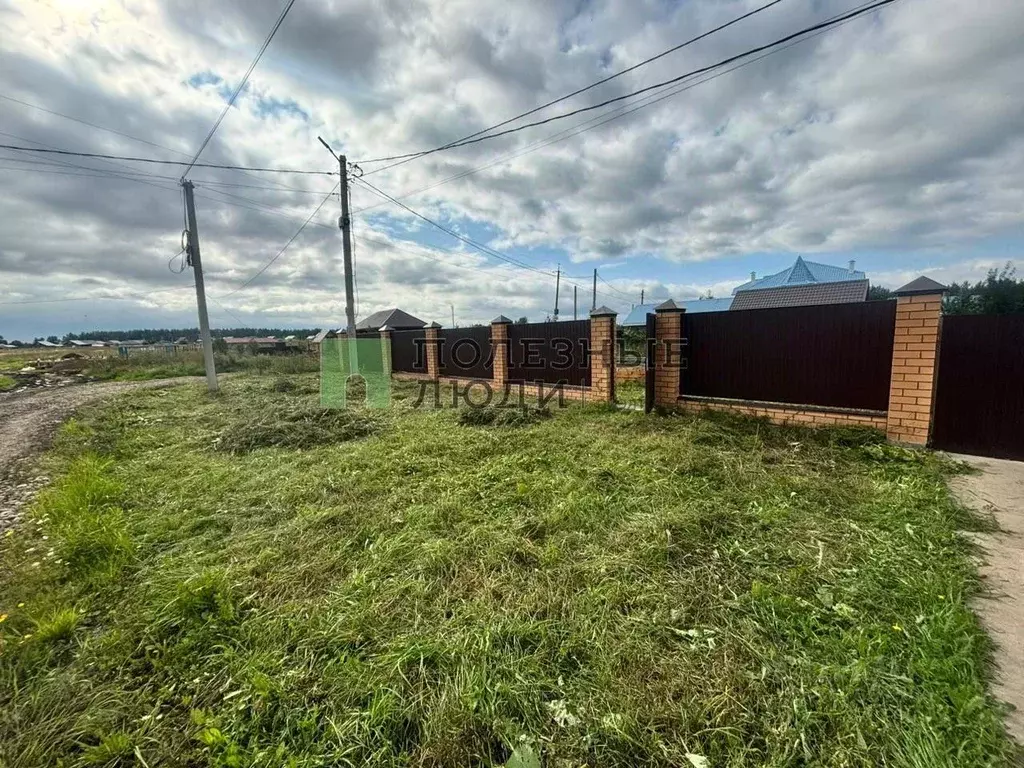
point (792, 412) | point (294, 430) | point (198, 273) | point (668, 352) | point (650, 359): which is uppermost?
point (198, 273)

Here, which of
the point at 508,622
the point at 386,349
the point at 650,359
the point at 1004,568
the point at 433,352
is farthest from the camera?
the point at 386,349

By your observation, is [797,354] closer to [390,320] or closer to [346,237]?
[346,237]

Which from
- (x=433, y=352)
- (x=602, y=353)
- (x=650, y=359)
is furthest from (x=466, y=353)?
(x=650, y=359)

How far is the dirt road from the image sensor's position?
1509 mm

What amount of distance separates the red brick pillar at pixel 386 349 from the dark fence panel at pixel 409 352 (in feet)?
0.44

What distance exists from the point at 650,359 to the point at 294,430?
17.2 feet

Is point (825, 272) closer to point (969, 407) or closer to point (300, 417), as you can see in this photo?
point (969, 407)

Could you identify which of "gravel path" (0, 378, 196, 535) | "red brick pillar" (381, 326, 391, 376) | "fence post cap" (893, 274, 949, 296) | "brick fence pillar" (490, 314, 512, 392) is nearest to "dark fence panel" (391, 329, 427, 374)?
"red brick pillar" (381, 326, 391, 376)

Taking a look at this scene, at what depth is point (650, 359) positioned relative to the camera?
6.02m

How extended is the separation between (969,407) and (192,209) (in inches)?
542

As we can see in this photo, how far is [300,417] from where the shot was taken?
6488mm

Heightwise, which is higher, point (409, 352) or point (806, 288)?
point (806, 288)

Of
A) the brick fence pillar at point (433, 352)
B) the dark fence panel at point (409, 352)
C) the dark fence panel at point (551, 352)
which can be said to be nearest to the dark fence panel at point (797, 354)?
the dark fence panel at point (551, 352)

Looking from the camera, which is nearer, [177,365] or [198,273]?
[198,273]
